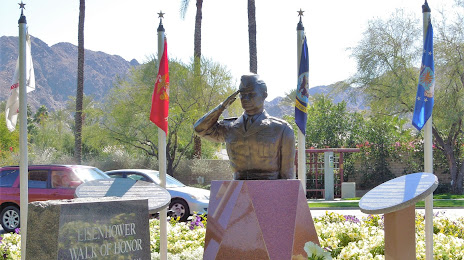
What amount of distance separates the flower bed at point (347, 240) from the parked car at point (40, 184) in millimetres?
3279

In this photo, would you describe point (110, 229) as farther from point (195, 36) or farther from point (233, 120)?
point (195, 36)

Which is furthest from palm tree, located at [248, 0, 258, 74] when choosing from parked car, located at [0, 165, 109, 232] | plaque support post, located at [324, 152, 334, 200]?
parked car, located at [0, 165, 109, 232]

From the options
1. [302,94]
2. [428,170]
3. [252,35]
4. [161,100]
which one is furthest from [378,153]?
[161,100]

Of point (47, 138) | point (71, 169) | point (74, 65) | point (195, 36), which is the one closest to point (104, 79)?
point (74, 65)

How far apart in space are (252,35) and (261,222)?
14758 mm

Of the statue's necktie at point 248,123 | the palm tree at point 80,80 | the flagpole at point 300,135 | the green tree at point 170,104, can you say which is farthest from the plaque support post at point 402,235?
the palm tree at point 80,80

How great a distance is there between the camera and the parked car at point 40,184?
12.6 m

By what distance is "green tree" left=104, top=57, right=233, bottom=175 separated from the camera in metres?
25.1

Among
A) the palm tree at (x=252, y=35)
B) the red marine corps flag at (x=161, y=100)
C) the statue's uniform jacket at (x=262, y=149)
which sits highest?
the palm tree at (x=252, y=35)

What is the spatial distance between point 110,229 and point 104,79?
16729cm

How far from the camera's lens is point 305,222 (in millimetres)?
5812

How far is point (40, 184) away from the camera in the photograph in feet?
42.0

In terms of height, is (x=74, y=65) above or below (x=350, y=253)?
above

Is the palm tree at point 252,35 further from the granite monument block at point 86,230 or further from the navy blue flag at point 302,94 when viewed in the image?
the granite monument block at point 86,230
